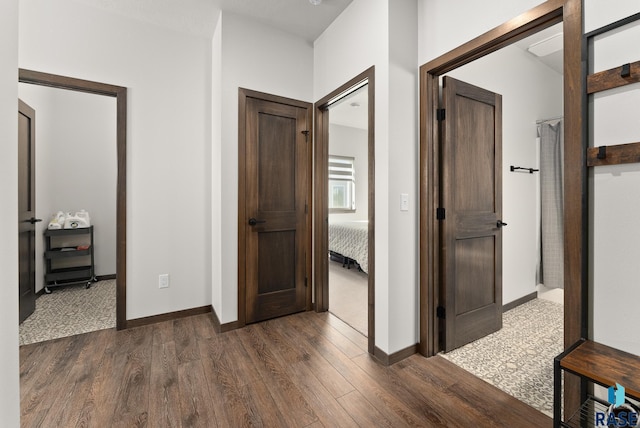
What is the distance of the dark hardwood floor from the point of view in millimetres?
1527

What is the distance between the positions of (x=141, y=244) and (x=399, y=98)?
2.58m

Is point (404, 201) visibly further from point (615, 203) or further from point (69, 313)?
point (69, 313)

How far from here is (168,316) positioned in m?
2.79

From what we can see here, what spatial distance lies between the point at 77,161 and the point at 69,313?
7.51 ft

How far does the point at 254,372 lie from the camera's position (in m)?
1.94

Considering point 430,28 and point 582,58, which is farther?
point 430,28

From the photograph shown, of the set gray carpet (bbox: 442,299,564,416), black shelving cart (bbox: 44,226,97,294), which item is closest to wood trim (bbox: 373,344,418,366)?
gray carpet (bbox: 442,299,564,416)

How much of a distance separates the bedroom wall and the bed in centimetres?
123

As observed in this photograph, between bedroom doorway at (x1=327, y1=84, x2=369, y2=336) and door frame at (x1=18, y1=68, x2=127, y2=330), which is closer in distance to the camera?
door frame at (x1=18, y1=68, x2=127, y2=330)

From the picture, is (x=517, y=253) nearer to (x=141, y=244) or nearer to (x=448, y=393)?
(x=448, y=393)

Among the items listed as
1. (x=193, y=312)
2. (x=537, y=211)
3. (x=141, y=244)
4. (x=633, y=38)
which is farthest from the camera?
(x=537, y=211)

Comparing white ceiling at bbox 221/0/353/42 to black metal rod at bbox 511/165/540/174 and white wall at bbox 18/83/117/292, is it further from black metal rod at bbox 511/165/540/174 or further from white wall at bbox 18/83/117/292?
white wall at bbox 18/83/117/292

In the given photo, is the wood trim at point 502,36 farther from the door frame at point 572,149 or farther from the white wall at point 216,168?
the white wall at point 216,168

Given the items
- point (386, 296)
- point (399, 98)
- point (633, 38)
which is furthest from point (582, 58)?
point (386, 296)
